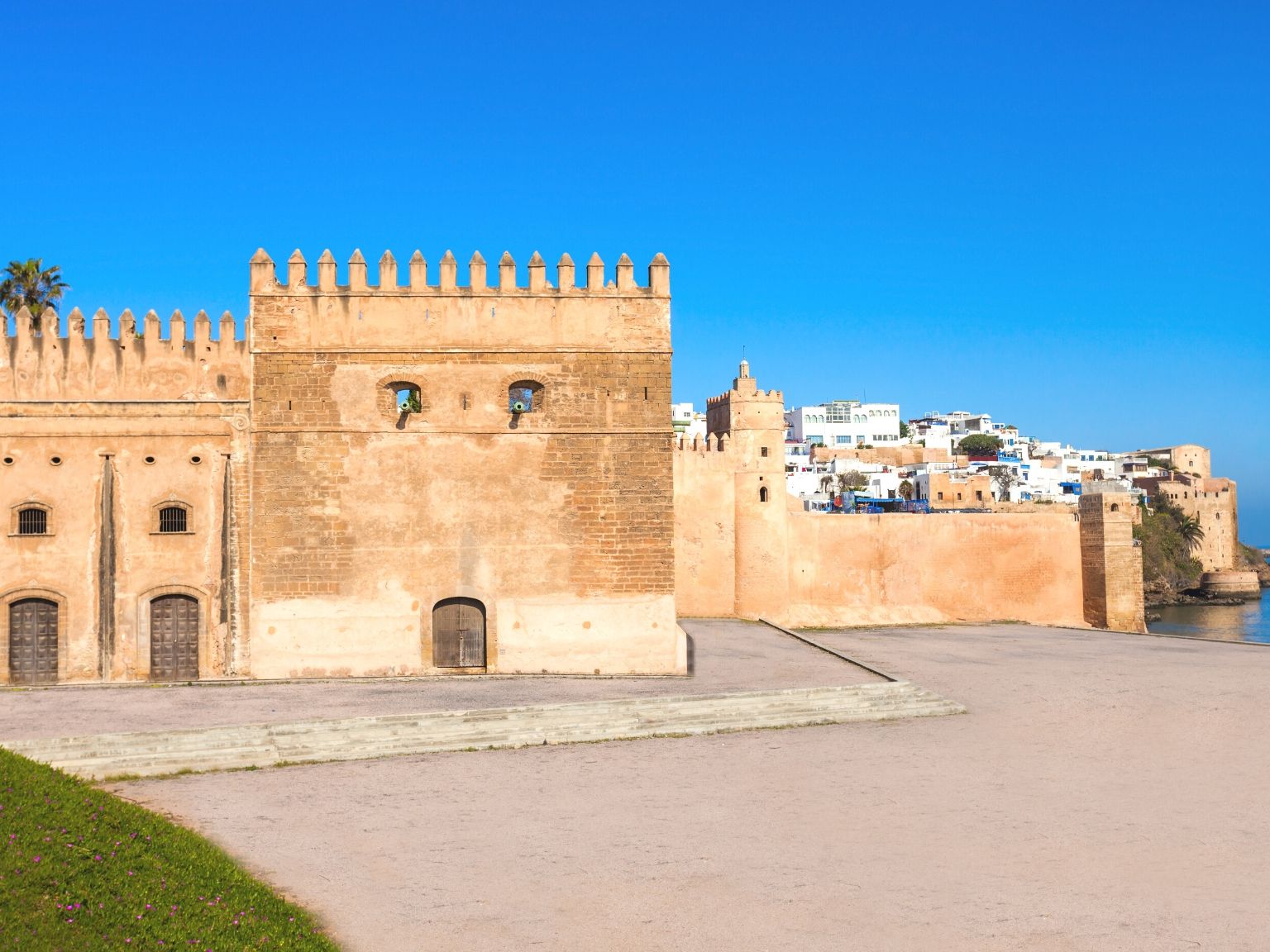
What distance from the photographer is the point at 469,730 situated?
13805 mm

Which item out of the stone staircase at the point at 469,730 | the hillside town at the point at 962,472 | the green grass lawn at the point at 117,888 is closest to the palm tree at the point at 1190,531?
the hillside town at the point at 962,472

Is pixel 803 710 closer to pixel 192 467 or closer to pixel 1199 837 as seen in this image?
pixel 1199 837

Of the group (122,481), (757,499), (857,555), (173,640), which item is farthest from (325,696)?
(857,555)

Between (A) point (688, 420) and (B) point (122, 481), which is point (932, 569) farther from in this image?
(A) point (688, 420)

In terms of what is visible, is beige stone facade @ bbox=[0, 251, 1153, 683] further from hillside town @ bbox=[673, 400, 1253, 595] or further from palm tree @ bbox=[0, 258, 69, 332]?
hillside town @ bbox=[673, 400, 1253, 595]

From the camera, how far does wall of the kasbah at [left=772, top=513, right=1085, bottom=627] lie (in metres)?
28.9

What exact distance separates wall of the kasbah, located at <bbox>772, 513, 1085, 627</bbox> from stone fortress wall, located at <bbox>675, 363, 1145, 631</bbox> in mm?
30

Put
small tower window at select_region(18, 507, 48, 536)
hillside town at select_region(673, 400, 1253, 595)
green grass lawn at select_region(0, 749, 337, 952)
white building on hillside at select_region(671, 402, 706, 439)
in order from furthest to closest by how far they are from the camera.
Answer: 1. white building on hillside at select_region(671, 402, 706, 439)
2. hillside town at select_region(673, 400, 1253, 595)
3. small tower window at select_region(18, 507, 48, 536)
4. green grass lawn at select_region(0, 749, 337, 952)

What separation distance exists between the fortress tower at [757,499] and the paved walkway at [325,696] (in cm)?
875

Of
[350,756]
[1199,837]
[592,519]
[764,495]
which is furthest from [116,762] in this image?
[764,495]

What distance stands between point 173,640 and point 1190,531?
6591cm

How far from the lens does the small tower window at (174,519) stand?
1764 centimetres

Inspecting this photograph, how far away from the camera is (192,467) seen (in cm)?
1770

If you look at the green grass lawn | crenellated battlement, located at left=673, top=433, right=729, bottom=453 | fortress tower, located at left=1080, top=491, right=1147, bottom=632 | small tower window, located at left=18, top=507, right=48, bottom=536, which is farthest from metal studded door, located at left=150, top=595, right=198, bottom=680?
fortress tower, located at left=1080, top=491, right=1147, bottom=632
